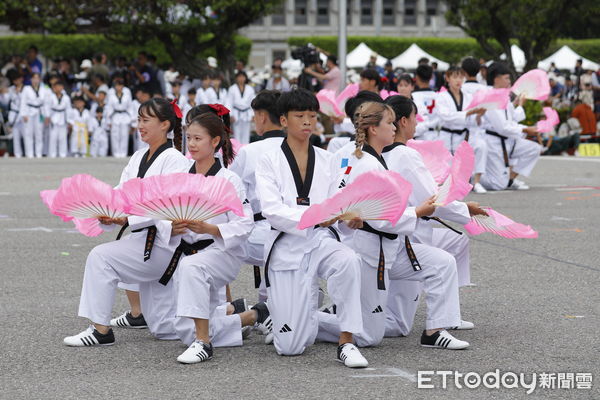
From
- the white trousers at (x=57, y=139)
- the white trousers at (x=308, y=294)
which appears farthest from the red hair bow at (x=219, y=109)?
the white trousers at (x=57, y=139)

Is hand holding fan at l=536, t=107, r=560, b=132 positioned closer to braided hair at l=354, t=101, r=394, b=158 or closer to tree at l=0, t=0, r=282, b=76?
braided hair at l=354, t=101, r=394, b=158

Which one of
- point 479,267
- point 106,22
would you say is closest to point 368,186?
point 479,267

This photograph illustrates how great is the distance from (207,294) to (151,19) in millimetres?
22794

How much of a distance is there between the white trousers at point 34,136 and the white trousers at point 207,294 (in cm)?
1965

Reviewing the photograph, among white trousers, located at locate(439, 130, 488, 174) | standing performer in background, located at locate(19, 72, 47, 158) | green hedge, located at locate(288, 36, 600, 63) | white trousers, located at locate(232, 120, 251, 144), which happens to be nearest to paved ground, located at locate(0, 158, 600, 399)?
white trousers, located at locate(439, 130, 488, 174)

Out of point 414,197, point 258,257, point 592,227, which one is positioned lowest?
point 592,227

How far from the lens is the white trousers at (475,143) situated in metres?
15.0

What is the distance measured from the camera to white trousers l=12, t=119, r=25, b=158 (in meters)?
25.3

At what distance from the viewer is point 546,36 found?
3269 cm

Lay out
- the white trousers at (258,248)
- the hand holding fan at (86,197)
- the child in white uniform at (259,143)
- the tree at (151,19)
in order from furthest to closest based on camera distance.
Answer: the tree at (151,19) → the child in white uniform at (259,143) → the white trousers at (258,248) → the hand holding fan at (86,197)

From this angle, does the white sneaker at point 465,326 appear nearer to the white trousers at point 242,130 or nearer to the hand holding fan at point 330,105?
the hand holding fan at point 330,105

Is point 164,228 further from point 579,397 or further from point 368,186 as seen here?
point 579,397

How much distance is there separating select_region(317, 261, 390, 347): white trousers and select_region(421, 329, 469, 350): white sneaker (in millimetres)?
289

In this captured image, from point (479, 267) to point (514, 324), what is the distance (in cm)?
239
